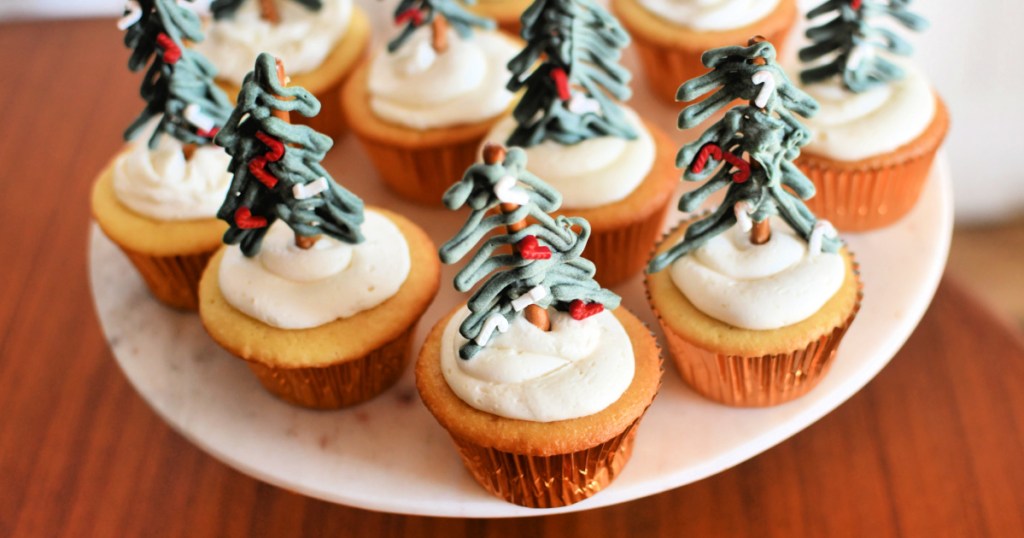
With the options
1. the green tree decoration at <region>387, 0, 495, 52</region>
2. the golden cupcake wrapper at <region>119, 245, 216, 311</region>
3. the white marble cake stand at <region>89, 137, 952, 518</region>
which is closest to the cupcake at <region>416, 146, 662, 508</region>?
the white marble cake stand at <region>89, 137, 952, 518</region>

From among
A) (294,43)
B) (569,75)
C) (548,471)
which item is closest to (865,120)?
(569,75)

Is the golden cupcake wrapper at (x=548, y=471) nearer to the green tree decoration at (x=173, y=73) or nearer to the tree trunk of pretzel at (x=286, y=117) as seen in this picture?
the tree trunk of pretzel at (x=286, y=117)

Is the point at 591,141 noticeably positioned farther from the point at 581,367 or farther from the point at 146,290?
the point at 146,290

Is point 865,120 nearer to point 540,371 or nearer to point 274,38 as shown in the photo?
point 540,371

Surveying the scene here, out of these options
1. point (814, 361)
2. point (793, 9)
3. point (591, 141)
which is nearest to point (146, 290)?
point (591, 141)

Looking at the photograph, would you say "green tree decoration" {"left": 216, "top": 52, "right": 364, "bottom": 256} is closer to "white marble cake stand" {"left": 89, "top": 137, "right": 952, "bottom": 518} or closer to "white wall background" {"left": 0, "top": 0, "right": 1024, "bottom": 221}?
"white marble cake stand" {"left": 89, "top": 137, "right": 952, "bottom": 518}

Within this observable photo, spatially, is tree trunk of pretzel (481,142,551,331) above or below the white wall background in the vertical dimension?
above
